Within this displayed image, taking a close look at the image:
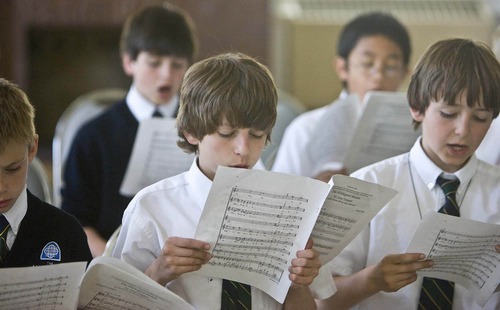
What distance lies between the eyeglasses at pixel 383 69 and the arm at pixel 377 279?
1.22 m

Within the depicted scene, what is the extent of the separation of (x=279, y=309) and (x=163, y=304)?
0.29 metres

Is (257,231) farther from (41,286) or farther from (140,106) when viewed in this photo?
(140,106)

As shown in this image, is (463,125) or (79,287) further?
(463,125)

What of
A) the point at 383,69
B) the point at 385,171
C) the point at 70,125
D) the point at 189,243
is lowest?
the point at 70,125

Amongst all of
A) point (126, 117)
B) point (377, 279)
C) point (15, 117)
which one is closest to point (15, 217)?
point (15, 117)

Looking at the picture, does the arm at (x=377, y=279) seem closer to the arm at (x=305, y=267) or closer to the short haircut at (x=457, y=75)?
the arm at (x=305, y=267)

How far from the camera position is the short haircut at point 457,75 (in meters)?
1.97

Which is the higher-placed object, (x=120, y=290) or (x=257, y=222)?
(x=257, y=222)

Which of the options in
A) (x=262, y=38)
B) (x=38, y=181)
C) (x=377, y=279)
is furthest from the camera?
(x=262, y=38)

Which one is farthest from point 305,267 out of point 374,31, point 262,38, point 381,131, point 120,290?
point 262,38

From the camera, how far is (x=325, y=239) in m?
1.76

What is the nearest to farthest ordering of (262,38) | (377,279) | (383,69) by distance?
(377,279) → (383,69) → (262,38)

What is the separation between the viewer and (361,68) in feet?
10.1

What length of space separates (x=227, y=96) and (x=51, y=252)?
0.46 meters
